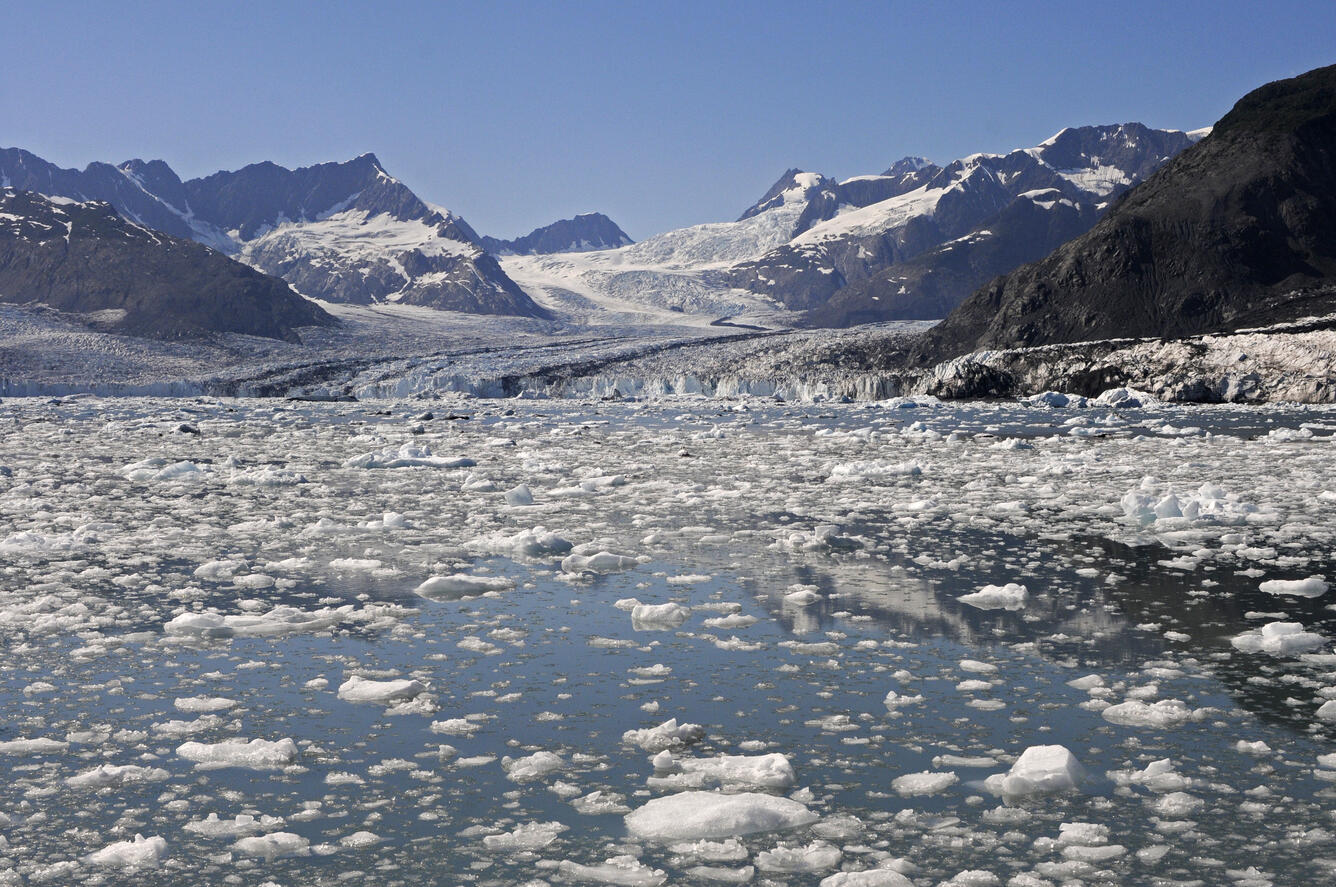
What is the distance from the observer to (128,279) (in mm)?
166375

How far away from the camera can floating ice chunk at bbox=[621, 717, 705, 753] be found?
5875 millimetres

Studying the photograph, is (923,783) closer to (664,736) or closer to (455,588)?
(664,736)

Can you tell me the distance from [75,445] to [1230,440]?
30394 mm

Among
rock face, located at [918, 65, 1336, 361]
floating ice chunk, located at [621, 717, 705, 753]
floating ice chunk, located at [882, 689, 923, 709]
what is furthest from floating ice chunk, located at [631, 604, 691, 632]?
rock face, located at [918, 65, 1336, 361]

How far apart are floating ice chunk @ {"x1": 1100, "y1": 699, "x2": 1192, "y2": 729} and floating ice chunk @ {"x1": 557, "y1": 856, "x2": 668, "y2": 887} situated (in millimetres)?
3184

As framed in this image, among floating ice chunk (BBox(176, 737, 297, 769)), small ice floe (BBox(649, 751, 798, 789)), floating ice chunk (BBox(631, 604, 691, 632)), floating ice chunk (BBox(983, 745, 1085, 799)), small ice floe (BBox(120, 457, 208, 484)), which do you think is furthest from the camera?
small ice floe (BBox(120, 457, 208, 484))

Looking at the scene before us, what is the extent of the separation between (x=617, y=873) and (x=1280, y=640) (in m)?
5.59

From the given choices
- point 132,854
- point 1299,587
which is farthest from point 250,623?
point 1299,587

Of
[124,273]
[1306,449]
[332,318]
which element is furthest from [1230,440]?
[124,273]

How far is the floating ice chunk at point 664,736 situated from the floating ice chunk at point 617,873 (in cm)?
134

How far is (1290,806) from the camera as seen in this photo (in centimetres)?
495

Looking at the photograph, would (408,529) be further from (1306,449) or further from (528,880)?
(1306,449)

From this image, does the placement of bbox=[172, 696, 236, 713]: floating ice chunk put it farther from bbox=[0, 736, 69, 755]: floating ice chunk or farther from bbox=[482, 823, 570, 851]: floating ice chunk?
bbox=[482, 823, 570, 851]: floating ice chunk

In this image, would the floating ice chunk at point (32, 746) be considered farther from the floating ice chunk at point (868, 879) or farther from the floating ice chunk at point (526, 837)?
the floating ice chunk at point (868, 879)
